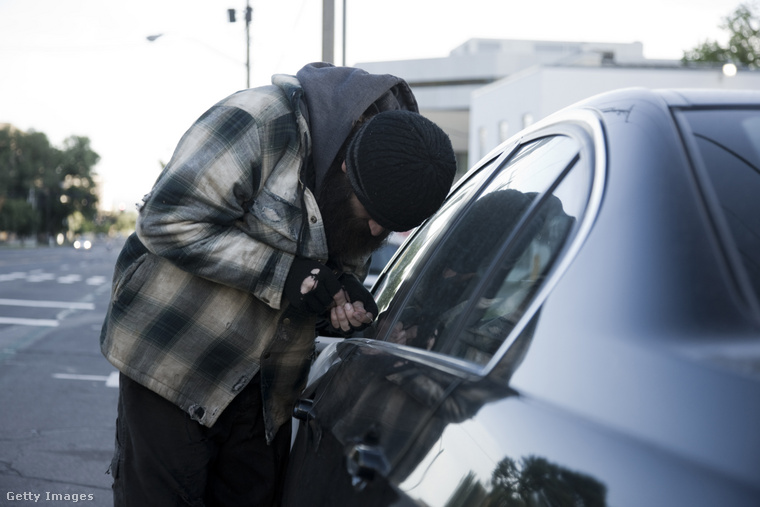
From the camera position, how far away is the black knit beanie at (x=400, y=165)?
2049 millimetres

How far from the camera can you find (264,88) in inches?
90.4

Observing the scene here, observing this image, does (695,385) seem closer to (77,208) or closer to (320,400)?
(320,400)

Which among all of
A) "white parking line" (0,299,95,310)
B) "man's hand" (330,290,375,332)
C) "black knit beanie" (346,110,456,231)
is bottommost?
"white parking line" (0,299,95,310)

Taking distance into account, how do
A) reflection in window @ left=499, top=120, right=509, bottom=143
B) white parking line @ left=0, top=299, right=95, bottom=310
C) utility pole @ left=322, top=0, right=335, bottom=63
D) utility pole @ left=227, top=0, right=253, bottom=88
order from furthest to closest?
reflection in window @ left=499, top=120, right=509, bottom=143 < utility pole @ left=227, top=0, right=253, bottom=88 < white parking line @ left=0, top=299, right=95, bottom=310 < utility pole @ left=322, top=0, right=335, bottom=63

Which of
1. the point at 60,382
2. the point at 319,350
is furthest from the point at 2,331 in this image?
the point at 319,350

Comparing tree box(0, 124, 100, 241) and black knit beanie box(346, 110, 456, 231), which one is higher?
black knit beanie box(346, 110, 456, 231)

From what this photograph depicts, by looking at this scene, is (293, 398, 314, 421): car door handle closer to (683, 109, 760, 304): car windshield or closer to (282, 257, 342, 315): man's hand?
(282, 257, 342, 315): man's hand

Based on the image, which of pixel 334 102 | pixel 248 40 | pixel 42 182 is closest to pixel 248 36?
pixel 248 40

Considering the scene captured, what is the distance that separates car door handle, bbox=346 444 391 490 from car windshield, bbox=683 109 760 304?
26.5 inches

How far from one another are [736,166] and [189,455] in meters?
1.64

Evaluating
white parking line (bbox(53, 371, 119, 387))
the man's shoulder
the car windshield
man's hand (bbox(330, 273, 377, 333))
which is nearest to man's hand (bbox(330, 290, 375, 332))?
man's hand (bbox(330, 273, 377, 333))

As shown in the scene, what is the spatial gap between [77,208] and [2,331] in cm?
10436

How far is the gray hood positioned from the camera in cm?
223

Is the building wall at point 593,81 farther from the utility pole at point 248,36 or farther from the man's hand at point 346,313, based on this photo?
A: the man's hand at point 346,313
